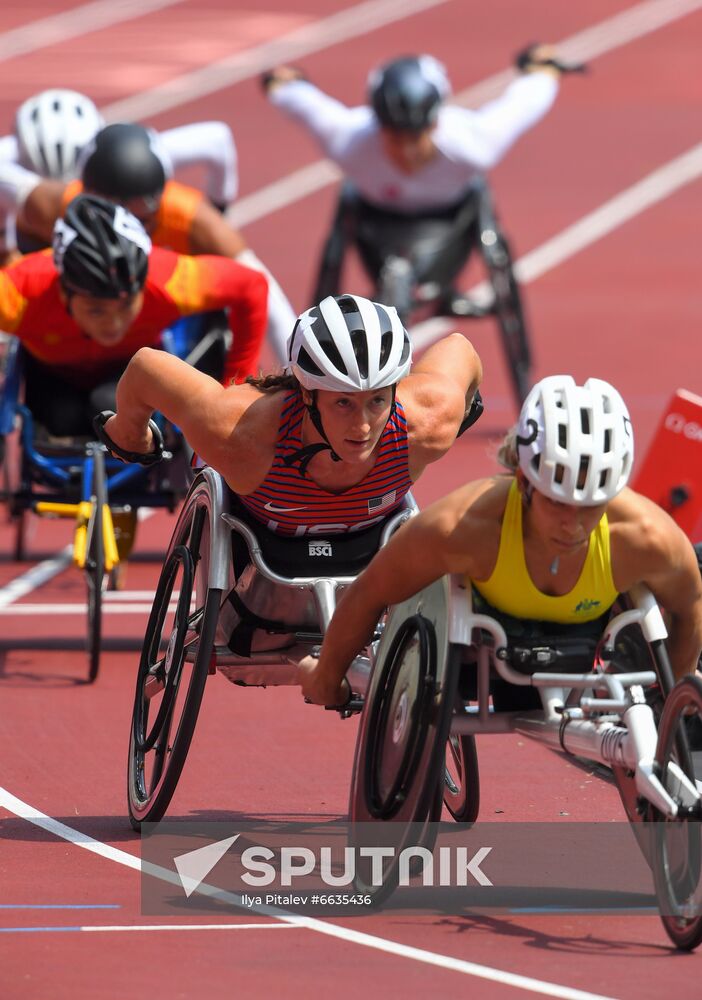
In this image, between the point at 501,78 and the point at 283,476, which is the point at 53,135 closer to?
the point at 283,476

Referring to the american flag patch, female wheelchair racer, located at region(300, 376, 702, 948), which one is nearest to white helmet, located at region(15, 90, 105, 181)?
the american flag patch

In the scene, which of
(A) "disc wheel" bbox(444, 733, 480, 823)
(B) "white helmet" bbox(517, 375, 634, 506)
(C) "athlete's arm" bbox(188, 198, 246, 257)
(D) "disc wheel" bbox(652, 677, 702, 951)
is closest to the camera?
(D) "disc wheel" bbox(652, 677, 702, 951)

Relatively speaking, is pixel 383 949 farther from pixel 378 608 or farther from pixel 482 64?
pixel 482 64

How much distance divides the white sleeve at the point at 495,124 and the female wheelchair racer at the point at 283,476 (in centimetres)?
828

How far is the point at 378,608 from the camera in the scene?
652 cm

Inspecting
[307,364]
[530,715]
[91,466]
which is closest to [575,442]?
[530,715]

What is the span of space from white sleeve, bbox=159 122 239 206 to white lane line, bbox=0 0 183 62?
15045 millimetres

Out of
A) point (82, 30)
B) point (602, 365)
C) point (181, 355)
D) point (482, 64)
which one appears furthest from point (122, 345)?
point (82, 30)

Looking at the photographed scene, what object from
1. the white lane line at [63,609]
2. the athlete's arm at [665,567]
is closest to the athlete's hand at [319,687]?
the athlete's arm at [665,567]

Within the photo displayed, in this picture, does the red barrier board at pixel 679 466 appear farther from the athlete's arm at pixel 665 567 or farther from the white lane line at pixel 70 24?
the white lane line at pixel 70 24

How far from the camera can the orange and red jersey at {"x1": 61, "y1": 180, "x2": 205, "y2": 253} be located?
1195cm

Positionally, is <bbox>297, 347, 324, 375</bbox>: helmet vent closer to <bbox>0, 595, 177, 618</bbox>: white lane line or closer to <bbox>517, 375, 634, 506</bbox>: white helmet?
<bbox>517, 375, 634, 506</bbox>: white helmet

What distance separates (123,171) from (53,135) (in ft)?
8.16

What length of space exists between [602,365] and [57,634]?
27.3ft
